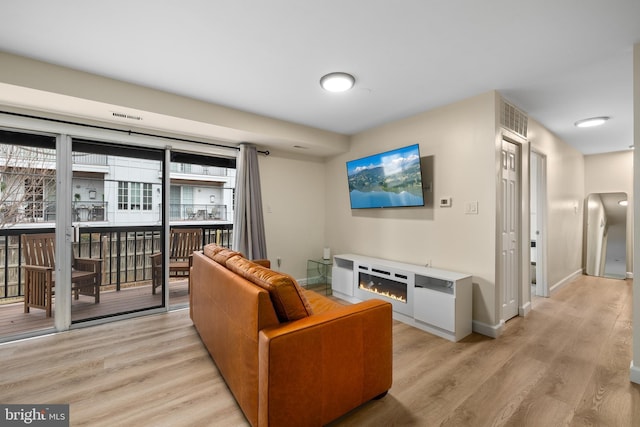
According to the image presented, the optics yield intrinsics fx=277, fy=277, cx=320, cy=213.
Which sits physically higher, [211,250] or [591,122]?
[591,122]

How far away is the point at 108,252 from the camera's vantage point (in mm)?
3365

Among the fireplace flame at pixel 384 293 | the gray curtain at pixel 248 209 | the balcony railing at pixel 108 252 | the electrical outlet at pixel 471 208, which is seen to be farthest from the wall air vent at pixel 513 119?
the balcony railing at pixel 108 252

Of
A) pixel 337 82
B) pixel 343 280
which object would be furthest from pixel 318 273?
pixel 337 82

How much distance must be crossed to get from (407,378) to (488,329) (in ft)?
4.10

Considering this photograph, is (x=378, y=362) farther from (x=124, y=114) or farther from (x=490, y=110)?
(x=124, y=114)

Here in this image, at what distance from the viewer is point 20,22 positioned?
5.76 ft

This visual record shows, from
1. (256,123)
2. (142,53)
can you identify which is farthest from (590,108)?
(142,53)

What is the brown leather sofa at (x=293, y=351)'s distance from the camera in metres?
1.37

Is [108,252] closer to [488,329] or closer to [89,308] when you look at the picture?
[89,308]

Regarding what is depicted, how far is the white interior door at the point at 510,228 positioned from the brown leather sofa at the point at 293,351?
195cm

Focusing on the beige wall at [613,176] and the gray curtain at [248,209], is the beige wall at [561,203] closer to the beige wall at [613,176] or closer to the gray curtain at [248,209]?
the beige wall at [613,176]

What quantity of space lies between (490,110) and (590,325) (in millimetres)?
2567

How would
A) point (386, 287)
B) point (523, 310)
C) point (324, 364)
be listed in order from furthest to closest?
point (386, 287) < point (523, 310) < point (324, 364)

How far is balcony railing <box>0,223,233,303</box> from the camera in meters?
2.77
